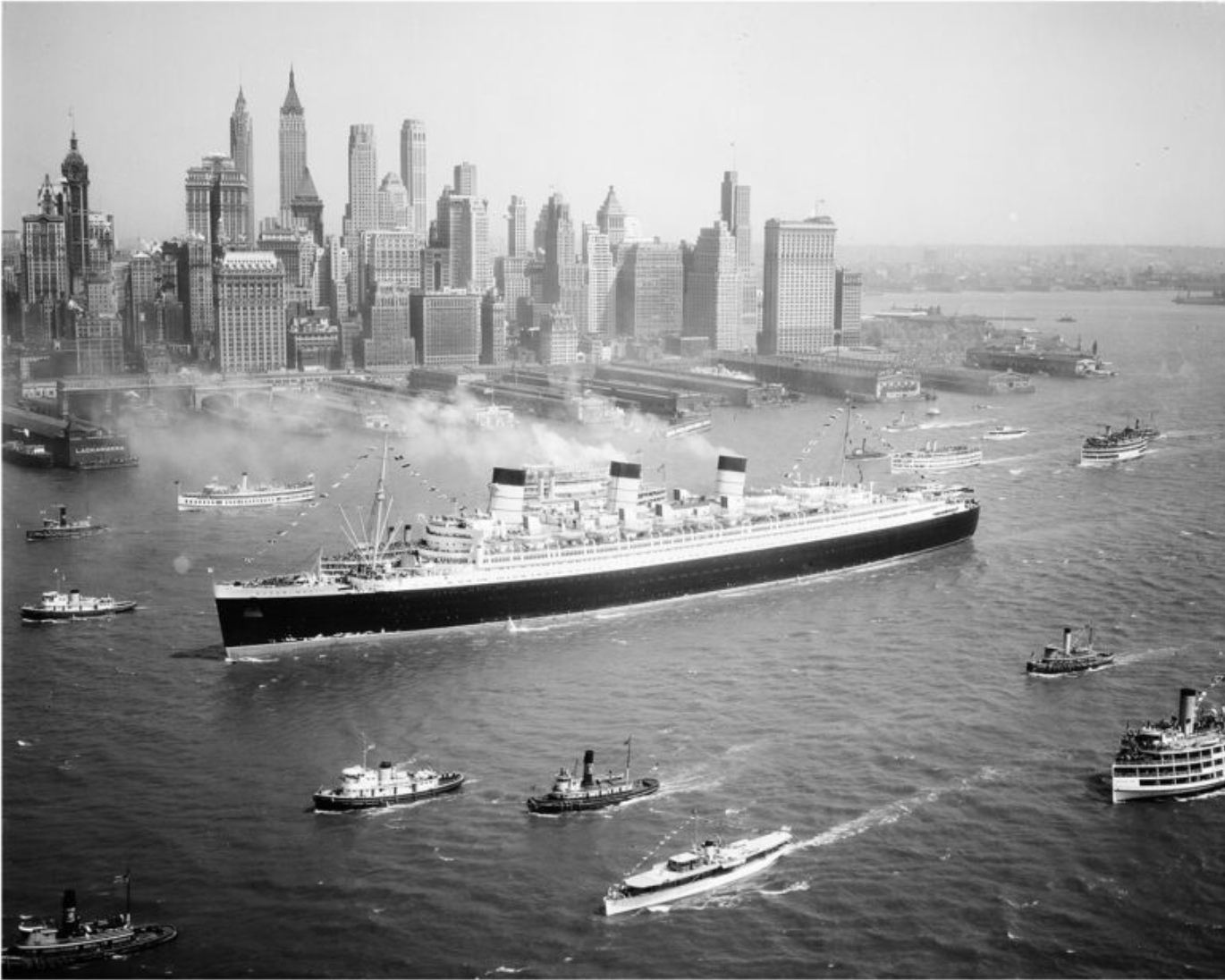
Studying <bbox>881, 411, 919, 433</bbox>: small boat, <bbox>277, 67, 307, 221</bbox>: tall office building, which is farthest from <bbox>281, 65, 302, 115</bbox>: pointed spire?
<bbox>881, 411, 919, 433</bbox>: small boat

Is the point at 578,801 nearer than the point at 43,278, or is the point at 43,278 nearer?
the point at 578,801

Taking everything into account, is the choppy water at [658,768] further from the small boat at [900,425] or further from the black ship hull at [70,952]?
the small boat at [900,425]

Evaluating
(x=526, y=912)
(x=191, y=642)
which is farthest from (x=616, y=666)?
(x=526, y=912)

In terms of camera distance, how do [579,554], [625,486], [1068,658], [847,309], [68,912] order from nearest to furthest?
[68,912]
[1068,658]
[579,554]
[625,486]
[847,309]

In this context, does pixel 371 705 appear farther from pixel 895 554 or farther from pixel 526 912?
pixel 895 554

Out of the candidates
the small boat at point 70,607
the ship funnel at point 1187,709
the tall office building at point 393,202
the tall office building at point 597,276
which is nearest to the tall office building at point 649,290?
the tall office building at point 597,276

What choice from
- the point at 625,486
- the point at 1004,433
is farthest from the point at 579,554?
the point at 1004,433

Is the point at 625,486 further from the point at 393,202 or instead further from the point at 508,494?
the point at 393,202
